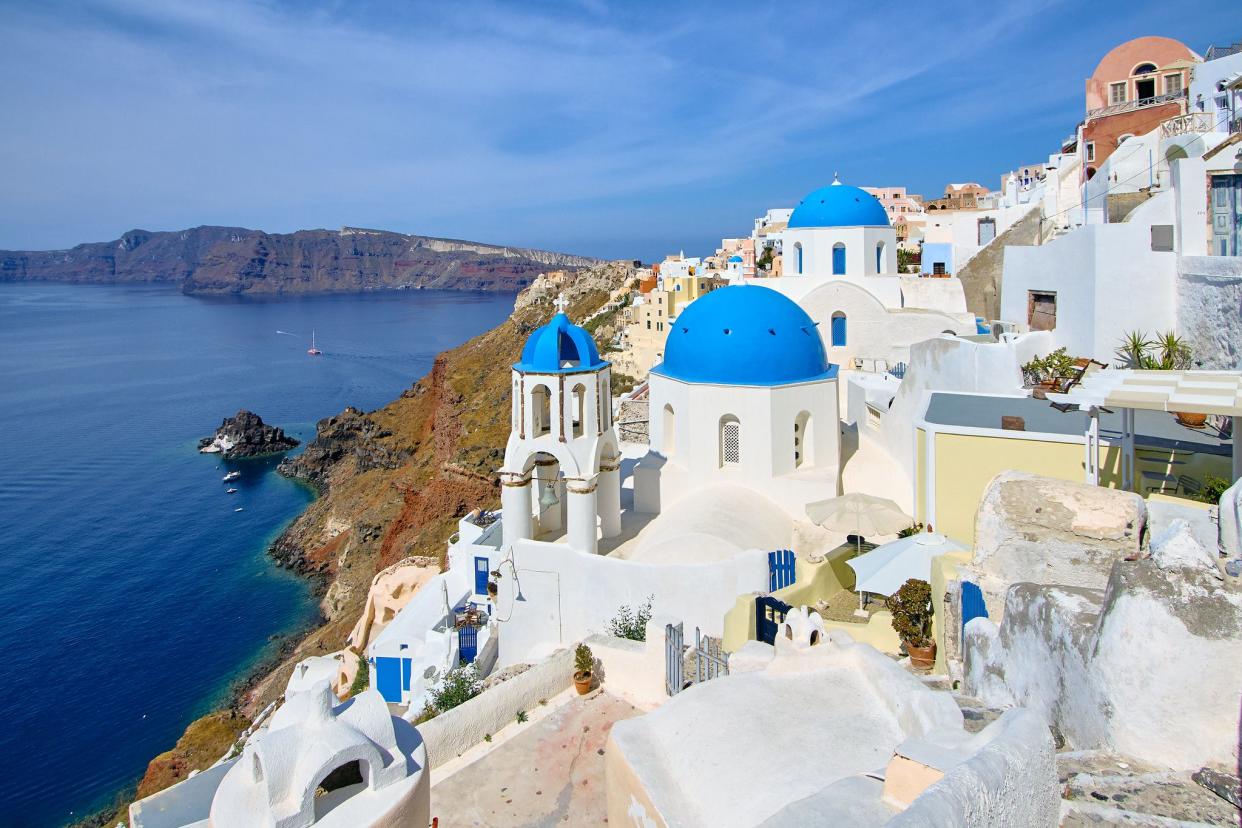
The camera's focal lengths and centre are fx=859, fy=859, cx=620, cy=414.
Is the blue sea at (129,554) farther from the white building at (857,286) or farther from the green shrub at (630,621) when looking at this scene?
the white building at (857,286)

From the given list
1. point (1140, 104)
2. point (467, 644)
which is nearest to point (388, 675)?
point (467, 644)

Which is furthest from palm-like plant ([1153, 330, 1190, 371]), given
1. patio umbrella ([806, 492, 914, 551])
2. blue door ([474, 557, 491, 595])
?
blue door ([474, 557, 491, 595])

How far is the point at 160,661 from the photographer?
1138 inches

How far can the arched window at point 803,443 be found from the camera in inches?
572

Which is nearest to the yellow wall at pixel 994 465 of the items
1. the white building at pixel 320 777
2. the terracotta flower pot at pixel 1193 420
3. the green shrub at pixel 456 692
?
the terracotta flower pot at pixel 1193 420

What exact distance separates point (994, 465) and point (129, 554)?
37686 mm

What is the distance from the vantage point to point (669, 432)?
50.2ft

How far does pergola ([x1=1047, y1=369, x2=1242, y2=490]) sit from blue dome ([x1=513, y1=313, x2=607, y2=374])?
6653mm

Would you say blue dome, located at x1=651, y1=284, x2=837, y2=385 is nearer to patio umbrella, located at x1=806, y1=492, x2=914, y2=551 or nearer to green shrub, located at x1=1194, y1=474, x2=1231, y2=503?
patio umbrella, located at x1=806, y1=492, x2=914, y2=551

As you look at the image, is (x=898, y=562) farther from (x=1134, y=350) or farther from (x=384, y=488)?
(x=384, y=488)

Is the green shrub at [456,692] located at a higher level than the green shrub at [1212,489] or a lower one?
lower

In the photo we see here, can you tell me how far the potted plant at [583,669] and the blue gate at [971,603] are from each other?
4.40 m

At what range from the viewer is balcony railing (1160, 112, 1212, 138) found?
21.3 m

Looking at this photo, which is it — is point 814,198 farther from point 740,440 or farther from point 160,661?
point 160,661
